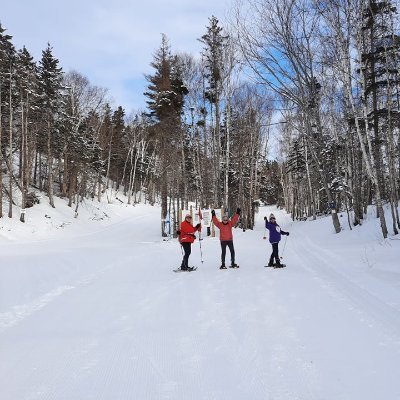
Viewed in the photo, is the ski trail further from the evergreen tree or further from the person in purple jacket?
the evergreen tree

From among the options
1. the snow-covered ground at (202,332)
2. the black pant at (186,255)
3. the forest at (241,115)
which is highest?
the forest at (241,115)

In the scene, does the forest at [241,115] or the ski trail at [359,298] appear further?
the forest at [241,115]

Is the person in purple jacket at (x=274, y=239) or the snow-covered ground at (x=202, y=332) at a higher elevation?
the person in purple jacket at (x=274, y=239)

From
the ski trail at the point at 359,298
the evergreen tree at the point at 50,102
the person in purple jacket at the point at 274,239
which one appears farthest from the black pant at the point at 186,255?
the evergreen tree at the point at 50,102

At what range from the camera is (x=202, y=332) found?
5.24 metres

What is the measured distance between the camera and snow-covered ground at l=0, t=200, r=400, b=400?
3.61m

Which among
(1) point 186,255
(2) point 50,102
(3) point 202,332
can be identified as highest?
(2) point 50,102

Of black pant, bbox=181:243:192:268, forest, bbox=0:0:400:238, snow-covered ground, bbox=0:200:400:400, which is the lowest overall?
snow-covered ground, bbox=0:200:400:400

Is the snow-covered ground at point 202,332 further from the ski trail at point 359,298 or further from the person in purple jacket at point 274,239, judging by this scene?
the person in purple jacket at point 274,239

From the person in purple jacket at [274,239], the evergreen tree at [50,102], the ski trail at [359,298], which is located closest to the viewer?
the ski trail at [359,298]

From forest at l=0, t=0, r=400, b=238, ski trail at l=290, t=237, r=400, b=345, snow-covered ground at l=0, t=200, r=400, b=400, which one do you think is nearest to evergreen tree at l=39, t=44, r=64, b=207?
forest at l=0, t=0, r=400, b=238

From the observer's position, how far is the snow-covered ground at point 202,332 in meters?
3.61

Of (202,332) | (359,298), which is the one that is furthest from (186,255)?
(202,332)

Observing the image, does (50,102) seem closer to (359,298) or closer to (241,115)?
(241,115)
